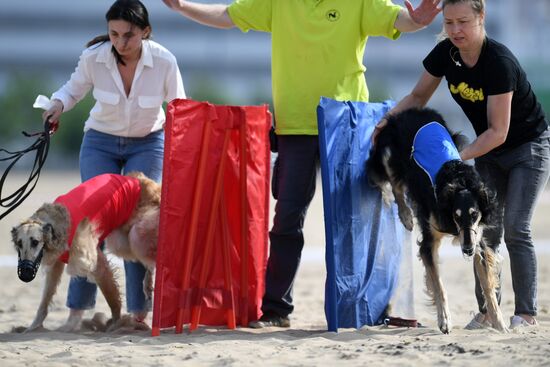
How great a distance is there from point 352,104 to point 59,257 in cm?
214

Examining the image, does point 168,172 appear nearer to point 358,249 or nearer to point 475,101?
point 358,249

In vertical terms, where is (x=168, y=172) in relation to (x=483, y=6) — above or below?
below

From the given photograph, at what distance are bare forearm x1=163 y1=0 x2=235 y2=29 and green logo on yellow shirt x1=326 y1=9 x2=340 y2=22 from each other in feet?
2.39

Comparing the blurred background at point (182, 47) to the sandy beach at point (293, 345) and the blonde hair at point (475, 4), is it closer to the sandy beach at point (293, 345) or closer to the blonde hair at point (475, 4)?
the sandy beach at point (293, 345)

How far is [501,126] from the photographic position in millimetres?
5500

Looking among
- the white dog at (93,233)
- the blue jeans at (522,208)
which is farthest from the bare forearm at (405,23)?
the white dog at (93,233)

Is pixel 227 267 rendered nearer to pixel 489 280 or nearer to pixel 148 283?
pixel 148 283

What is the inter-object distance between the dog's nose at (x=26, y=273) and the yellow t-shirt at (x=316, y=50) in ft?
5.98

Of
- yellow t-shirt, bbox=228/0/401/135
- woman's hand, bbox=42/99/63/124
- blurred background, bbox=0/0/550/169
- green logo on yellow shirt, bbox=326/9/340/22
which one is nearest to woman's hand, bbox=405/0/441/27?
yellow t-shirt, bbox=228/0/401/135

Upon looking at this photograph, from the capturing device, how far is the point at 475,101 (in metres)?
5.70

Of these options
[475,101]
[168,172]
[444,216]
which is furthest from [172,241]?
[475,101]

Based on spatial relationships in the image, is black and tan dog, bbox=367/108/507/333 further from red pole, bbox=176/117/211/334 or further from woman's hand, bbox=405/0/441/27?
red pole, bbox=176/117/211/334

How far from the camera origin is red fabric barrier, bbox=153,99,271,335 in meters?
5.82

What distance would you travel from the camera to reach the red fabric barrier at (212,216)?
5.82 m
